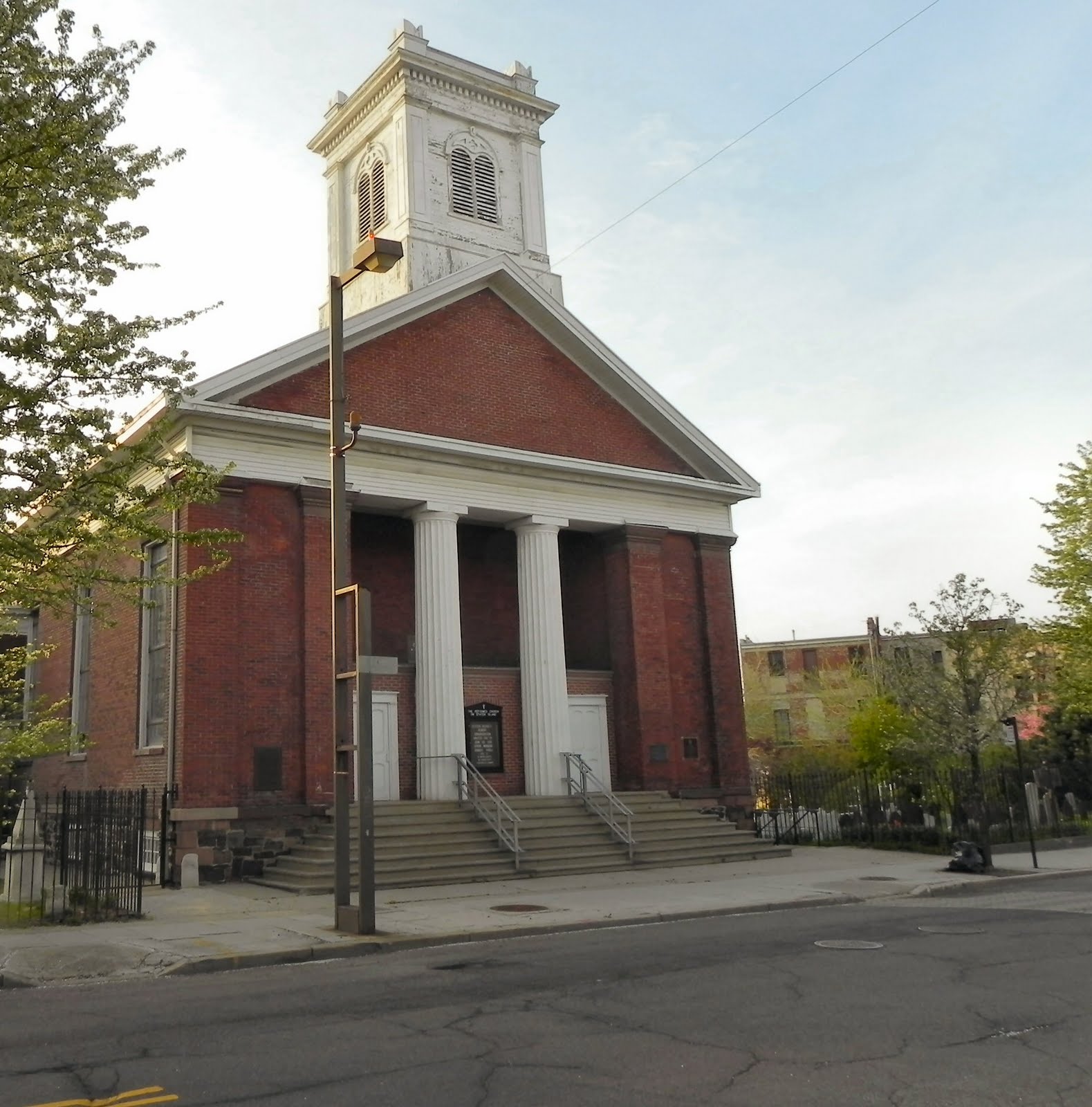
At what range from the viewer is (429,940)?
12.8 m

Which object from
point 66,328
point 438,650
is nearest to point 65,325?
point 66,328

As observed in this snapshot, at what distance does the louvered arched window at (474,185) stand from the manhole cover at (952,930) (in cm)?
2476

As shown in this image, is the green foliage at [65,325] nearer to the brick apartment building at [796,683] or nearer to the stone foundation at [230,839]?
the stone foundation at [230,839]

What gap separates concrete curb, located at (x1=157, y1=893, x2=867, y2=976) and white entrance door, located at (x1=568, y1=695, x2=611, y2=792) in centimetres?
990

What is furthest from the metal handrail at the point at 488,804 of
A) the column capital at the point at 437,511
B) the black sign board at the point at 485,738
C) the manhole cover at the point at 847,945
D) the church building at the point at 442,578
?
the manhole cover at the point at 847,945

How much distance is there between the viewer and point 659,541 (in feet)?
88.6

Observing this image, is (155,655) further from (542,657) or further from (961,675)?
(961,675)

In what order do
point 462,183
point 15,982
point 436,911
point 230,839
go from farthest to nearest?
point 462,183 < point 230,839 < point 436,911 < point 15,982

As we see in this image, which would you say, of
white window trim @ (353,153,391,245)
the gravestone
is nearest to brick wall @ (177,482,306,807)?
the gravestone

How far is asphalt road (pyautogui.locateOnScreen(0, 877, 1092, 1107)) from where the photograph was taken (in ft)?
20.5

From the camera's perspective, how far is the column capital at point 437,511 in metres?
23.5

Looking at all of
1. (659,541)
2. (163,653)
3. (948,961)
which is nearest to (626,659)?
(659,541)

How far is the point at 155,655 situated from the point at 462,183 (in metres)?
17.1

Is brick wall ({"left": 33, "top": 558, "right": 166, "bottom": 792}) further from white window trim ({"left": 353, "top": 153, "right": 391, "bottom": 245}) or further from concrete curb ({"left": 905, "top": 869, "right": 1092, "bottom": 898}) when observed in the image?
white window trim ({"left": 353, "top": 153, "right": 391, "bottom": 245})
